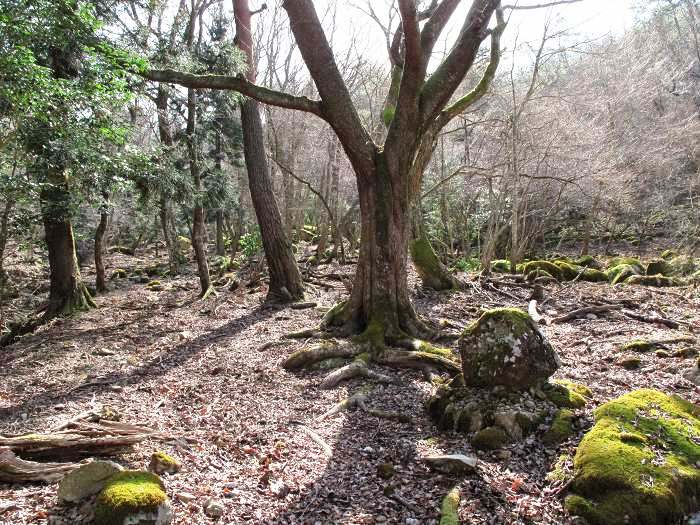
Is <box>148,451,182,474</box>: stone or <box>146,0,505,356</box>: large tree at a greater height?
<box>146,0,505,356</box>: large tree

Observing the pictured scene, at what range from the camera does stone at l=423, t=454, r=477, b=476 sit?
3.56 meters

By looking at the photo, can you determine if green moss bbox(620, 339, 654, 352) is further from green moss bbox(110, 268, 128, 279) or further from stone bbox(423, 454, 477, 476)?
green moss bbox(110, 268, 128, 279)

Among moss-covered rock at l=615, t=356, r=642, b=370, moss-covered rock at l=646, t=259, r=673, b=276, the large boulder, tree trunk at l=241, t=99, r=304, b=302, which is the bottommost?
moss-covered rock at l=615, t=356, r=642, b=370

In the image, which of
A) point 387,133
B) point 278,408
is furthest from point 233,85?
point 278,408

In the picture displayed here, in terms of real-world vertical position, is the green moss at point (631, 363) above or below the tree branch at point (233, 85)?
below

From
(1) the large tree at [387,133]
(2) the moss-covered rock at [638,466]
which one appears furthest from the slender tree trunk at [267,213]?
(2) the moss-covered rock at [638,466]

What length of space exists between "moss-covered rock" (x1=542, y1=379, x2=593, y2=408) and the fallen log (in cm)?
393

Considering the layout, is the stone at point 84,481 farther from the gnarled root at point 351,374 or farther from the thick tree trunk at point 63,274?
the thick tree trunk at point 63,274

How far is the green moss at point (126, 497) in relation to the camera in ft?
9.03

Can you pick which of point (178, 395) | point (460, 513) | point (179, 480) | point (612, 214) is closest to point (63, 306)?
point (178, 395)

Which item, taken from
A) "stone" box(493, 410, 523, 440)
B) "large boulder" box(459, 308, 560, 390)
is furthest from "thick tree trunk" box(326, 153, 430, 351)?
"stone" box(493, 410, 523, 440)

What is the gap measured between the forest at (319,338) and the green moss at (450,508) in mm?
21

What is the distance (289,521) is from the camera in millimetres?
3174

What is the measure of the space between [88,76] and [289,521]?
621cm
